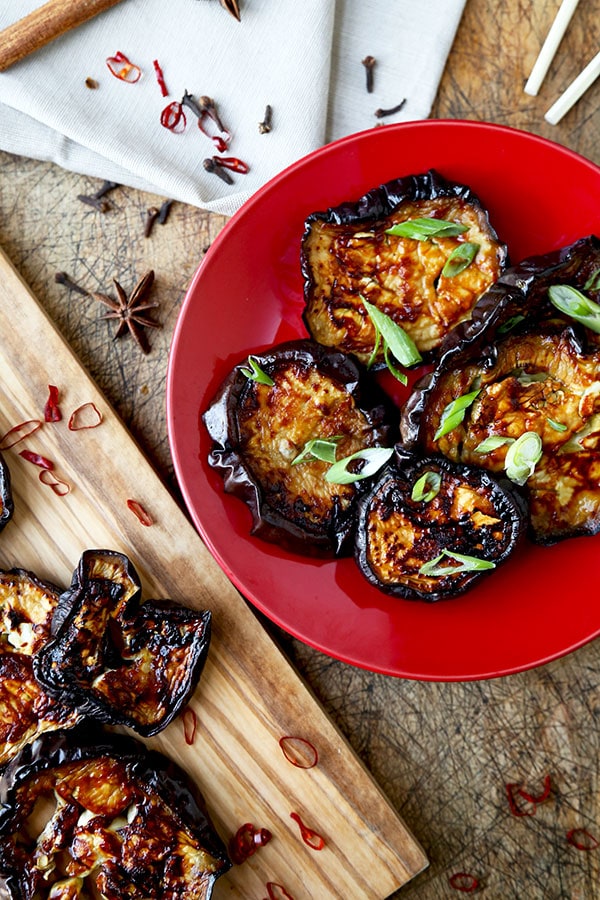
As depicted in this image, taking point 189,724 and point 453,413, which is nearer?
point 453,413

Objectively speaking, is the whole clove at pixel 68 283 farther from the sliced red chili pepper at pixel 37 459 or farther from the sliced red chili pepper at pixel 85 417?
the sliced red chili pepper at pixel 37 459

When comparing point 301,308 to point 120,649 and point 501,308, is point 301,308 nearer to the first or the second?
point 501,308

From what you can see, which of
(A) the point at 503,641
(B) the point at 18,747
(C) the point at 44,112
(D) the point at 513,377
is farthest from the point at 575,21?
(B) the point at 18,747

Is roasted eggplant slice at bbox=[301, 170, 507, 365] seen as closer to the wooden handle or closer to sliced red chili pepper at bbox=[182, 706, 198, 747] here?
the wooden handle

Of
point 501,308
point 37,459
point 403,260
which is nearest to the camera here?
point 501,308

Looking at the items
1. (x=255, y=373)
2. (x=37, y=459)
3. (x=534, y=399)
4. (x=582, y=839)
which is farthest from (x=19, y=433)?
(x=582, y=839)

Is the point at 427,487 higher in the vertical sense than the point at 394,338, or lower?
lower

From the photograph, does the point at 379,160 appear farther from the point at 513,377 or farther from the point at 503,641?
the point at 503,641

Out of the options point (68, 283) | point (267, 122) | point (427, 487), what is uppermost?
point (267, 122)
